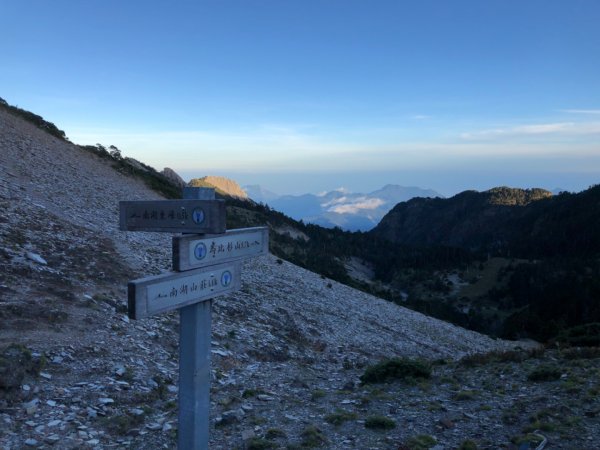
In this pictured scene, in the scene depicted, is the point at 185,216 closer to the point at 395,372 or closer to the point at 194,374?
the point at 194,374

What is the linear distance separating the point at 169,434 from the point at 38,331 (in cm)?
479

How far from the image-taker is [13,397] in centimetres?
839

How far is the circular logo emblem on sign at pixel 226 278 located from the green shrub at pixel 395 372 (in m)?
8.71

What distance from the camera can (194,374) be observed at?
16.9 ft

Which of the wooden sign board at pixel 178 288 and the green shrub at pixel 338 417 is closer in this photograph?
the wooden sign board at pixel 178 288

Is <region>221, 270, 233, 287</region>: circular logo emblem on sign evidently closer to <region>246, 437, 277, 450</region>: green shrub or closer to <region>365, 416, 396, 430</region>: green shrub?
<region>246, 437, 277, 450</region>: green shrub

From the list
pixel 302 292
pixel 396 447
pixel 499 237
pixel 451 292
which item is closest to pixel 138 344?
pixel 396 447

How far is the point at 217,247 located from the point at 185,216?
0.58 metres

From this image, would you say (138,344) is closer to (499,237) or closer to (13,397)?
(13,397)

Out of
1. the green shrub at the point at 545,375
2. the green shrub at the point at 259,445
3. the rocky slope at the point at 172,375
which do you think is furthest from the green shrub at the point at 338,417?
the green shrub at the point at 545,375

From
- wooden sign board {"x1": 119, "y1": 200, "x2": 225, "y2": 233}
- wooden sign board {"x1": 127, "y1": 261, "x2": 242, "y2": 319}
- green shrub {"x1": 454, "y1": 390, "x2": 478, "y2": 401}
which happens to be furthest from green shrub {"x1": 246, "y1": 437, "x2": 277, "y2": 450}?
green shrub {"x1": 454, "y1": 390, "x2": 478, "y2": 401}

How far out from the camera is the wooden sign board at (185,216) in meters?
5.12

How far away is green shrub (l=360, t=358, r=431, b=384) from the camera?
519 inches

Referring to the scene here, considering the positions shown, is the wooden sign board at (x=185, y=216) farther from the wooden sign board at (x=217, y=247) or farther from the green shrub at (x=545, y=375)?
the green shrub at (x=545, y=375)
